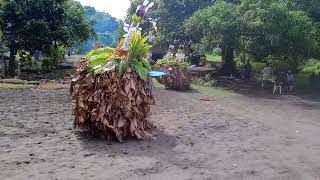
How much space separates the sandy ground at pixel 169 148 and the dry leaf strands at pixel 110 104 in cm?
27

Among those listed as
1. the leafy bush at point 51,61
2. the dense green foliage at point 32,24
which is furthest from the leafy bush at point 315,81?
the leafy bush at point 51,61

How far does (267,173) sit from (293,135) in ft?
11.8

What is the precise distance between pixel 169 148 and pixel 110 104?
1.43 m

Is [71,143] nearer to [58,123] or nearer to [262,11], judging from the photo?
[58,123]

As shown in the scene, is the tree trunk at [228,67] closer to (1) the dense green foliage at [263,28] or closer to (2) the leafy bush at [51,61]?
(1) the dense green foliage at [263,28]

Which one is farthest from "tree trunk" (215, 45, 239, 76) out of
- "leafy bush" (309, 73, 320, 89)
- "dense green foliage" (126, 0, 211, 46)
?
"leafy bush" (309, 73, 320, 89)

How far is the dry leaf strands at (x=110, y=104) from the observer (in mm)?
8273

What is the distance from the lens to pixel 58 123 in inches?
385

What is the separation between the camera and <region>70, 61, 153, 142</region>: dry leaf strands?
827cm

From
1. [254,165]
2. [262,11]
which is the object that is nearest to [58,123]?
[254,165]

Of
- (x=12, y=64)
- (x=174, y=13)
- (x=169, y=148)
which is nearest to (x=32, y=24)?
(x=12, y=64)

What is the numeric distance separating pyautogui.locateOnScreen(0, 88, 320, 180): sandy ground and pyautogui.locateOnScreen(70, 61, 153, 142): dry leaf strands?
27cm

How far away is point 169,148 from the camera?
313 inches

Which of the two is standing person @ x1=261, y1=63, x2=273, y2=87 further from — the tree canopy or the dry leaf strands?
the dry leaf strands
